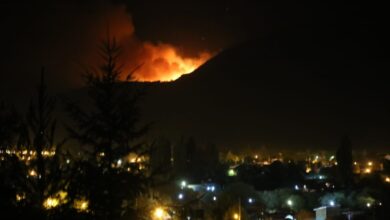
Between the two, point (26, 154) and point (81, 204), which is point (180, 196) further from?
point (26, 154)

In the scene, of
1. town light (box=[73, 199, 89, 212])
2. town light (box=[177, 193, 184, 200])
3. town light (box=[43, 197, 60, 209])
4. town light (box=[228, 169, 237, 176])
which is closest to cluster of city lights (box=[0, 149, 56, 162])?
town light (box=[43, 197, 60, 209])

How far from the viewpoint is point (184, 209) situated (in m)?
10.5

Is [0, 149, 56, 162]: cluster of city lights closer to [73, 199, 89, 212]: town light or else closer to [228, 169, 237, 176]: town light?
[73, 199, 89, 212]: town light

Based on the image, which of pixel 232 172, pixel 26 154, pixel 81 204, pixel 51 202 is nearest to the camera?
pixel 51 202

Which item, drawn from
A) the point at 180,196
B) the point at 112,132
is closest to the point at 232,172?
the point at 180,196

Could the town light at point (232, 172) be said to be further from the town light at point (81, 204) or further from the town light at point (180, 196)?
the town light at point (81, 204)

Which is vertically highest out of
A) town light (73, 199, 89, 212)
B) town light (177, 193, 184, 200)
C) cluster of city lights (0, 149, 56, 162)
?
town light (177, 193, 184, 200)

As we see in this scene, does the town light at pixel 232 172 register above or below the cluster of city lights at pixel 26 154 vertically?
above

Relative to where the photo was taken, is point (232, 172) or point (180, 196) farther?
point (232, 172)

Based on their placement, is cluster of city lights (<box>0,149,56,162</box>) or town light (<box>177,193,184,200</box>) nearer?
cluster of city lights (<box>0,149,56,162</box>)

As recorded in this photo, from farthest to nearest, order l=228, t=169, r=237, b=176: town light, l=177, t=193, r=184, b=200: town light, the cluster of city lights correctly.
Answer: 1. l=228, t=169, r=237, b=176: town light
2. l=177, t=193, r=184, b=200: town light
3. the cluster of city lights

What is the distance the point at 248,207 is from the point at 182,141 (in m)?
25.3

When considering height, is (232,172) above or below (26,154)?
above

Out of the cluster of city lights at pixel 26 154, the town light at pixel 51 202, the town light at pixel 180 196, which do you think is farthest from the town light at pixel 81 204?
the town light at pixel 180 196
